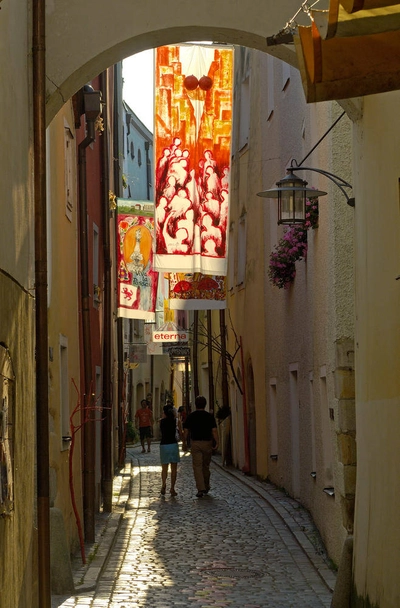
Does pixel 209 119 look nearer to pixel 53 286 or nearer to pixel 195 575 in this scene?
pixel 53 286

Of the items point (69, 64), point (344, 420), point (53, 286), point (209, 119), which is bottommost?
point (344, 420)

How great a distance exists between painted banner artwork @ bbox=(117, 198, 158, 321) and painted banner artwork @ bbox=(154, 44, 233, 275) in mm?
5433

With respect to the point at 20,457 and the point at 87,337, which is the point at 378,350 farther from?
the point at 87,337

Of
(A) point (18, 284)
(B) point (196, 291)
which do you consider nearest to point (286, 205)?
(A) point (18, 284)

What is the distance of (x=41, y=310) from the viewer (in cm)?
922

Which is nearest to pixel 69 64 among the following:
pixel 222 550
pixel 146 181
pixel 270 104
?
pixel 222 550

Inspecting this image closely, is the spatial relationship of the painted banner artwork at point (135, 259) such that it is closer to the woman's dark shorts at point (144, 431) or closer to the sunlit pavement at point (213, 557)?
the sunlit pavement at point (213, 557)

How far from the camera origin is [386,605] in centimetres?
837

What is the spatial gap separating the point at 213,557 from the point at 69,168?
5371 millimetres

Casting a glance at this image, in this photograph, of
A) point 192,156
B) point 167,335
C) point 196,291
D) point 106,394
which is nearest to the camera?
point 106,394

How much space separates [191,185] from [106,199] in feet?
8.08

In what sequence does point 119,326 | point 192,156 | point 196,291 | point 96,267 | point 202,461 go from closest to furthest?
1. point 192,156
2. point 96,267
3. point 202,461
4. point 196,291
5. point 119,326

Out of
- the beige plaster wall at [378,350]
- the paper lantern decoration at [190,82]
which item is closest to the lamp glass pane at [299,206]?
the beige plaster wall at [378,350]

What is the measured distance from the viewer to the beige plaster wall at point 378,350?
8.32 meters
